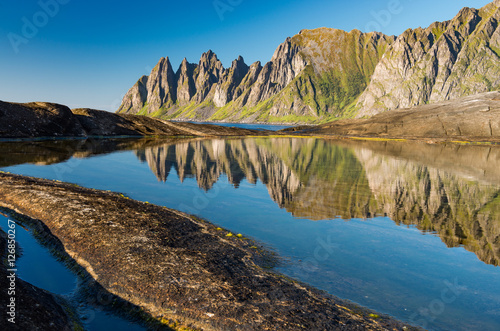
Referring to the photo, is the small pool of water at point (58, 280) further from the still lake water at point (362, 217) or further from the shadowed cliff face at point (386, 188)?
the shadowed cliff face at point (386, 188)

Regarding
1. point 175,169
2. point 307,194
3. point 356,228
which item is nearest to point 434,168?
point 307,194

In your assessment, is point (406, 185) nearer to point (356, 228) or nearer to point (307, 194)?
point (307, 194)

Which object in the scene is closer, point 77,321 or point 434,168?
point 77,321

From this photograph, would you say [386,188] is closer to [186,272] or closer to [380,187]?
[380,187]

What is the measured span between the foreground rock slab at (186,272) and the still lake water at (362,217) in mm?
1906

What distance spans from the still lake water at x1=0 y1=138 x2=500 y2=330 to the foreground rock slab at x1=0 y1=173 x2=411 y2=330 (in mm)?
1906

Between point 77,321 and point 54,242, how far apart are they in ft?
26.6

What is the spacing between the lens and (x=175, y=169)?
45.3m

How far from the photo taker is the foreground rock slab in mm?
10555

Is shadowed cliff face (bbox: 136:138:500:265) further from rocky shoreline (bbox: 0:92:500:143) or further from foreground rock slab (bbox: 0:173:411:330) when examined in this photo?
rocky shoreline (bbox: 0:92:500:143)

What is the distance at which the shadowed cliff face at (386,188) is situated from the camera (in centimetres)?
2230

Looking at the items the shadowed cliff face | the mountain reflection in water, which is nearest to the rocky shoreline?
the mountain reflection in water

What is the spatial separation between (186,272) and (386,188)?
2668 cm

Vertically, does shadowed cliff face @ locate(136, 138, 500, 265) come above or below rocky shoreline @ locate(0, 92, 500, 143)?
below
